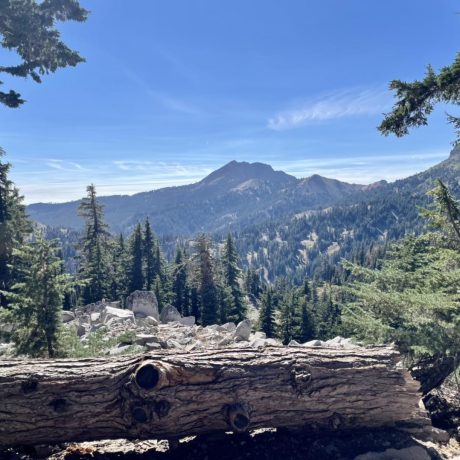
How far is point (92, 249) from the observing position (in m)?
36.4

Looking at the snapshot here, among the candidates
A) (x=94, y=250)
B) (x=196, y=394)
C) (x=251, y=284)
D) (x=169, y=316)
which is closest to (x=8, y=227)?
(x=169, y=316)

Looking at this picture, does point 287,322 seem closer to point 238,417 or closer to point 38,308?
point 38,308

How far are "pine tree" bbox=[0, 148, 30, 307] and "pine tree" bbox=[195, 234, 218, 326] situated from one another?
14098 mm

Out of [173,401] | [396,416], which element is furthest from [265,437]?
[396,416]

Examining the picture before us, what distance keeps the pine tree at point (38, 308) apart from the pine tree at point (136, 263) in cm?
2983

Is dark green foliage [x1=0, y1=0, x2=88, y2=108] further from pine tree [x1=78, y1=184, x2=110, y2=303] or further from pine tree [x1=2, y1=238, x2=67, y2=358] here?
pine tree [x1=78, y1=184, x2=110, y2=303]

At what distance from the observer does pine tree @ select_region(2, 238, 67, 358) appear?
10.0 m

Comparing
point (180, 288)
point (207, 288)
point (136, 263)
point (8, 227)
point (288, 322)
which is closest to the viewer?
point (8, 227)

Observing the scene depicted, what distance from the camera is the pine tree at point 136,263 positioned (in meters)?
39.8

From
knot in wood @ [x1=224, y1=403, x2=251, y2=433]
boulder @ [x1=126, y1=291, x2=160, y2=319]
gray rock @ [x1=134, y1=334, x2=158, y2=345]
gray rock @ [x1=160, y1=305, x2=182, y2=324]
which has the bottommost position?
gray rock @ [x1=160, y1=305, x2=182, y2=324]

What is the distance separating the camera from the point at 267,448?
579 centimetres

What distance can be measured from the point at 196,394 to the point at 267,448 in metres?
1.50

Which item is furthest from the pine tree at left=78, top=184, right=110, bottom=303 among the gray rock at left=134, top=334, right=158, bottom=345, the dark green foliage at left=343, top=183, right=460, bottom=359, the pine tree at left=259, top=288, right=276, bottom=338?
the dark green foliage at left=343, top=183, right=460, bottom=359

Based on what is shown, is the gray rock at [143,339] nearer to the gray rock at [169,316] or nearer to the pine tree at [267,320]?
the gray rock at [169,316]
